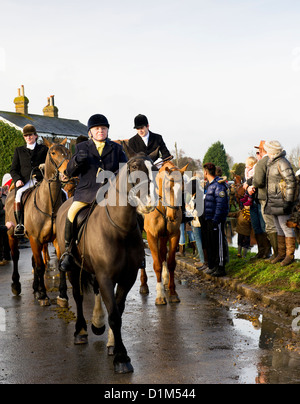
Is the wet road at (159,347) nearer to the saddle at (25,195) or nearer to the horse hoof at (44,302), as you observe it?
the horse hoof at (44,302)

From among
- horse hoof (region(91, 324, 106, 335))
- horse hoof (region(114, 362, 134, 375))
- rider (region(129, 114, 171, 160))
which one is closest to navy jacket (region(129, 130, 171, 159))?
rider (region(129, 114, 171, 160))

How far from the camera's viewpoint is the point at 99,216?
659 cm

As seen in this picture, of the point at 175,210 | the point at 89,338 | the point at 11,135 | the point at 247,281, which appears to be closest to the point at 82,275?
the point at 89,338

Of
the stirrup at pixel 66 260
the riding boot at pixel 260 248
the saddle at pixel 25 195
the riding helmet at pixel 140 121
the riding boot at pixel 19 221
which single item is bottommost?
the riding boot at pixel 260 248

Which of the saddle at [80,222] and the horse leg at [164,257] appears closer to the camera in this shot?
the saddle at [80,222]

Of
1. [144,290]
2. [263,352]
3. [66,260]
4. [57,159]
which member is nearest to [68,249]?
[66,260]

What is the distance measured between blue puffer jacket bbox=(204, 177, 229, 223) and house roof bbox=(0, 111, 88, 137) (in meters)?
50.8

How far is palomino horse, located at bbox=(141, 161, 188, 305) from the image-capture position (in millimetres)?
9094

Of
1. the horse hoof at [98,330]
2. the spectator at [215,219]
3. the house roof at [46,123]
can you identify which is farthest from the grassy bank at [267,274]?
the house roof at [46,123]

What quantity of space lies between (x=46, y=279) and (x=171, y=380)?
25.9 ft

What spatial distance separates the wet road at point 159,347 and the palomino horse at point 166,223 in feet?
1.68

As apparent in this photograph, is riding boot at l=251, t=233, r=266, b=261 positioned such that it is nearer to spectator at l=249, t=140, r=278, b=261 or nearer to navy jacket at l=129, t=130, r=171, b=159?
spectator at l=249, t=140, r=278, b=261

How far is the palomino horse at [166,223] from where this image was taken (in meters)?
9.09
